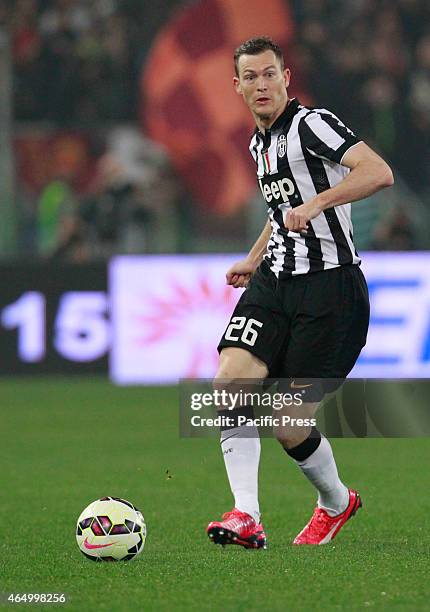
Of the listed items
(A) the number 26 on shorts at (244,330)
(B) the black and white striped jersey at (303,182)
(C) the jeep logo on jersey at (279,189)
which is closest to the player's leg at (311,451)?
(A) the number 26 on shorts at (244,330)

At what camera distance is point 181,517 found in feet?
19.7

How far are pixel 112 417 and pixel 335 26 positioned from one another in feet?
23.0

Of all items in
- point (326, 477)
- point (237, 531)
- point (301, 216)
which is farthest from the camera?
point (326, 477)

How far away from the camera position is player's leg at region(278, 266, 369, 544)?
502 cm

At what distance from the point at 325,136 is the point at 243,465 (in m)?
1.28

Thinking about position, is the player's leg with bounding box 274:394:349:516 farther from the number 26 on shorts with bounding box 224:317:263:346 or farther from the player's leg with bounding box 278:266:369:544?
the number 26 on shorts with bounding box 224:317:263:346

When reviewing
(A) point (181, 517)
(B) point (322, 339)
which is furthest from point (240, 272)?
(A) point (181, 517)

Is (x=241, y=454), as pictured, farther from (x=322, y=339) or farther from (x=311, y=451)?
(x=322, y=339)

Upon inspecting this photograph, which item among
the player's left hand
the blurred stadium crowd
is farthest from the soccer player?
the blurred stadium crowd

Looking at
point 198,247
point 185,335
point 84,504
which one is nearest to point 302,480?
point 84,504

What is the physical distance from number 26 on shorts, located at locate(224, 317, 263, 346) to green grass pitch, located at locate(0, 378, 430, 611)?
0.80 metres

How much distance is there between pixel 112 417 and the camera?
10.5 m

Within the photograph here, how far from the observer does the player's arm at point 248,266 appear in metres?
5.42

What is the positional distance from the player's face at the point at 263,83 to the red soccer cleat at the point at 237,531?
1528 millimetres
